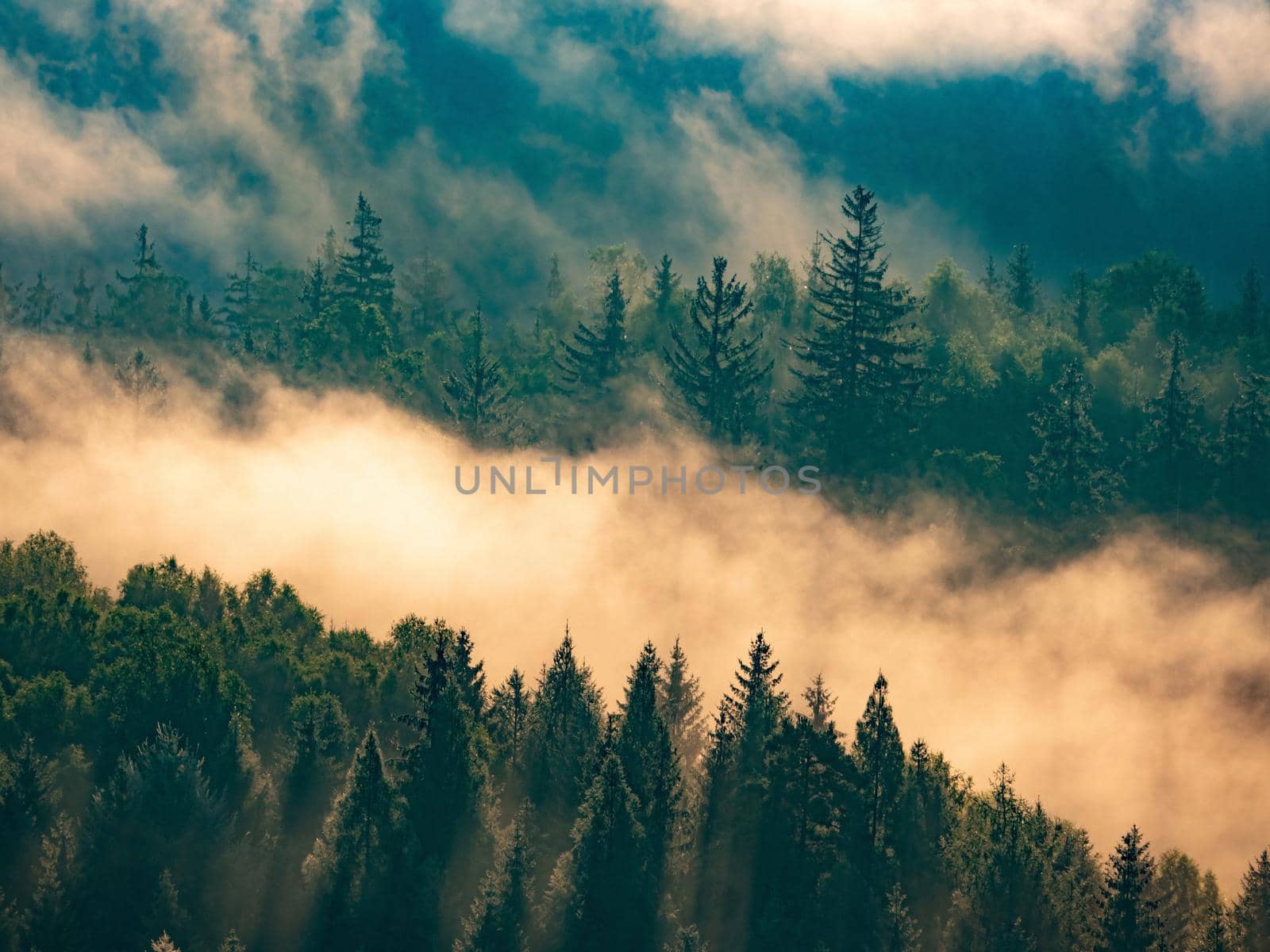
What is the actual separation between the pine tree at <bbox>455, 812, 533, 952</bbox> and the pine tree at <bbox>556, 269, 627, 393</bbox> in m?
77.9

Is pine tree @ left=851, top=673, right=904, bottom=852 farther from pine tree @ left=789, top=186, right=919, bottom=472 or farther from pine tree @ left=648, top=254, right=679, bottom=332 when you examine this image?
pine tree @ left=648, top=254, right=679, bottom=332

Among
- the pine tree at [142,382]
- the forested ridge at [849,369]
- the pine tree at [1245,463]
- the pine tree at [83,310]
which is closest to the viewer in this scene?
the pine tree at [1245,463]

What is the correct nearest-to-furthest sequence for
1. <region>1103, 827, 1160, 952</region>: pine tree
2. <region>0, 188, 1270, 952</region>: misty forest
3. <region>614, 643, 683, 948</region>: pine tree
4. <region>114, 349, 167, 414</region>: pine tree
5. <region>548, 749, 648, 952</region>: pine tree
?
1. <region>548, 749, 648, 952</region>: pine tree
2. <region>614, 643, 683, 948</region>: pine tree
3. <region>1103, 827, 1160, 952</region>: pine tree
4. <region>0, 188, 1270, 952</region>: misty forest
5. <region>114, 349, 167, 414</region>: pine tree

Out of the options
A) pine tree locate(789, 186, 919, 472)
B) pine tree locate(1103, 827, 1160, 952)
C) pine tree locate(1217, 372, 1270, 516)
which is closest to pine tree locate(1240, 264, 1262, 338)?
pine tree locate(1217, 372, 1270, 516)

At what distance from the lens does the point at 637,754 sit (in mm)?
83562

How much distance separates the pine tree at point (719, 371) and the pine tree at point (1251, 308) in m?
53.1

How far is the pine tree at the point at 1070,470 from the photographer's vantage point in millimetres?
134750

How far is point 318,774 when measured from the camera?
293 feet

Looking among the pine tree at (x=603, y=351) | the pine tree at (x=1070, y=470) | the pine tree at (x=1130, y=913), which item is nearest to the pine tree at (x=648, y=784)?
the pine tree at (x=1130, y=913)

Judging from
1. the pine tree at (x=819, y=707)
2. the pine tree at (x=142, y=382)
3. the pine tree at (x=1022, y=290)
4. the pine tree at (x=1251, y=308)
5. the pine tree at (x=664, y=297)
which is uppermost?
the pine tree at (x=1022, y=290)

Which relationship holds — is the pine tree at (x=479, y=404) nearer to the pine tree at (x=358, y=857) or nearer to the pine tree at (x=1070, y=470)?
the pine tree at (x=1070, y=470)

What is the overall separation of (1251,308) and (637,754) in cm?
11274

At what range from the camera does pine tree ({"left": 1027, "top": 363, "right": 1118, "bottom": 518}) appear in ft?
442

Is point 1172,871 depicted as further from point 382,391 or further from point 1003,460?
point 382,391
